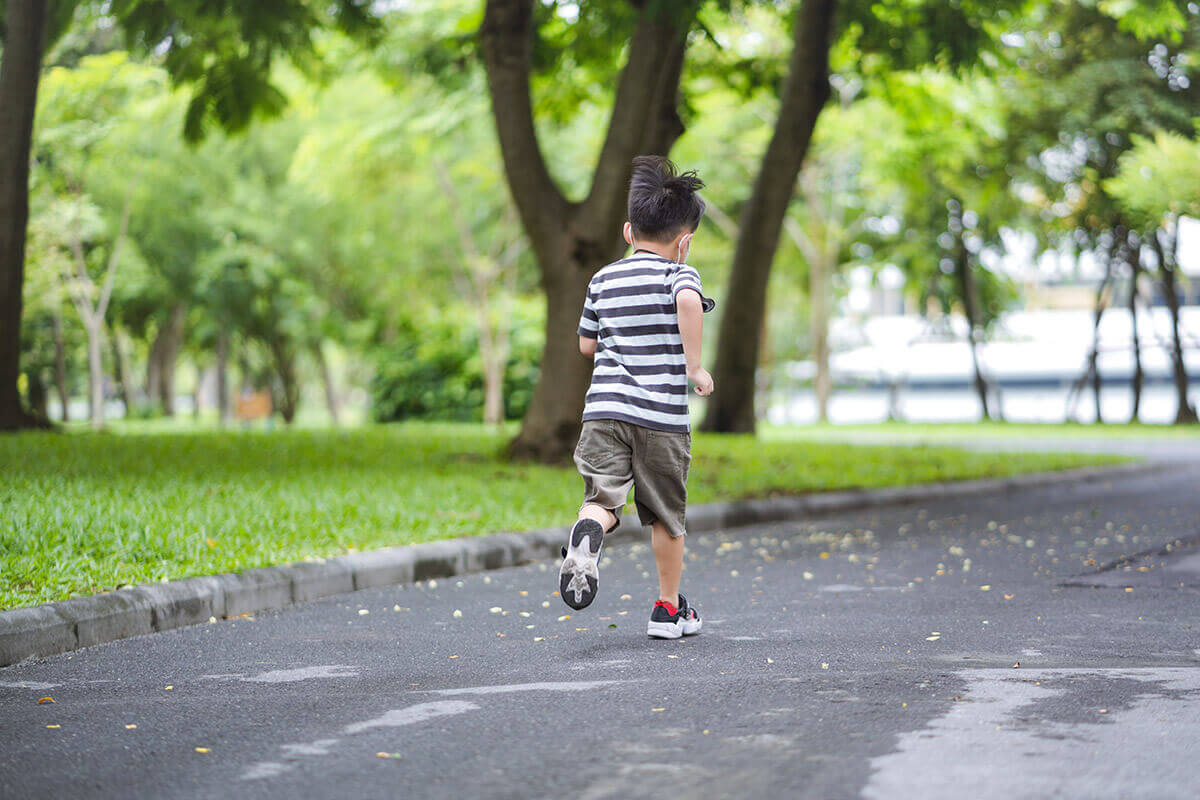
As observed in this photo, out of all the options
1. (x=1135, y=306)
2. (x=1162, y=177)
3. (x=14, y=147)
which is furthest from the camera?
(x=1135, y=306)

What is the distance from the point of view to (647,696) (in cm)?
392

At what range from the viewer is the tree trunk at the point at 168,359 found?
3709 cm

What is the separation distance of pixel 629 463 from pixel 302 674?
4.77ft

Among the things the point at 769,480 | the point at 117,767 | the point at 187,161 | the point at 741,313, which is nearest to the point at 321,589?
the point at 117,767

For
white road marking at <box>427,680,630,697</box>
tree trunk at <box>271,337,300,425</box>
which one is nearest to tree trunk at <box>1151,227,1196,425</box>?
tree trunk at <box>271,337,300,425</box>

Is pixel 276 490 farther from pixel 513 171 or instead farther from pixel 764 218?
pixel 764 218

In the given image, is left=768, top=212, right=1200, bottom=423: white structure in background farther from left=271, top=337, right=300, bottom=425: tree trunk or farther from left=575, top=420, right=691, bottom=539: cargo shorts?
left=575, top=420, right=691, bottom=539: cargo shorts

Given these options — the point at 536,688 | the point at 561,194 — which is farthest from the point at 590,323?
the point at 561,194

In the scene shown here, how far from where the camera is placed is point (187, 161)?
96.1 ft

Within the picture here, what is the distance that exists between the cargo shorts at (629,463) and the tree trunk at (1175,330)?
30664mm

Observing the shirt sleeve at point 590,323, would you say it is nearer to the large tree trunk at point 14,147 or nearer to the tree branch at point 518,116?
the tree branch at point 518,116

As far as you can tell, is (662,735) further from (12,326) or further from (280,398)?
(280,398)

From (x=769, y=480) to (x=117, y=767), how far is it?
→ 8438 millimetres

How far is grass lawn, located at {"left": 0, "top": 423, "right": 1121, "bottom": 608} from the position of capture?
6.05m
